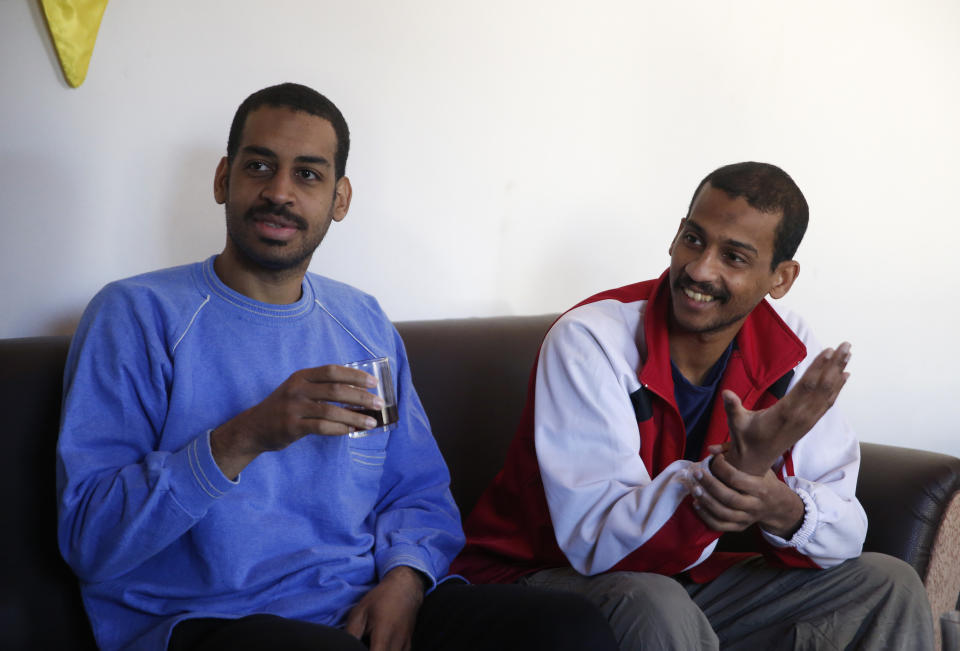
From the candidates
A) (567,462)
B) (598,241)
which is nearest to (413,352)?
(567,462)

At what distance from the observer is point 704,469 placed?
145 cm

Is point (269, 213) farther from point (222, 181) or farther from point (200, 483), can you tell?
point (200, 483)

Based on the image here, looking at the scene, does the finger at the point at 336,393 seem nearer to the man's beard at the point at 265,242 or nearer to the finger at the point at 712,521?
the man's beard at the point at 265,242

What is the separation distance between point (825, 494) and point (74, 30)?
1629 mm

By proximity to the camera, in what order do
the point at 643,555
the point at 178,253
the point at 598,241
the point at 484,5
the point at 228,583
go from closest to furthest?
the point at 228,583
the point at 643,555
the point at 178,253
the point at 484,5
the point at 598,241

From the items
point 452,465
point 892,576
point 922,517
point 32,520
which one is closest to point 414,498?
point 452,465

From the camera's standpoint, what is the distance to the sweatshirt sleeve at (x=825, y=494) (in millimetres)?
1582

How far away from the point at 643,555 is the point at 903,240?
77.2 inches

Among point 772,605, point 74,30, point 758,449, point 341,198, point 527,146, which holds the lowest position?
point 772,605

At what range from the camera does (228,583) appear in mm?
1337

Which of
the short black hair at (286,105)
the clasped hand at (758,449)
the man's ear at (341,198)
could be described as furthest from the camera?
the man's ear at (341,198)

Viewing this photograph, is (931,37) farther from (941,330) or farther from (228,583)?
(228,583)

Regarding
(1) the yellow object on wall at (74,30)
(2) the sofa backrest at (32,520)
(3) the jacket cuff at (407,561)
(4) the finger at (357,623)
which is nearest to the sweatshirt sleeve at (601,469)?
(3) the jacket cuff at (407,561)

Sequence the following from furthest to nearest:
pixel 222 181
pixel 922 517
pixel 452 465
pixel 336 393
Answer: pixel 452 465, pixel 922 517, pixel 222 181, pixel 336 393
